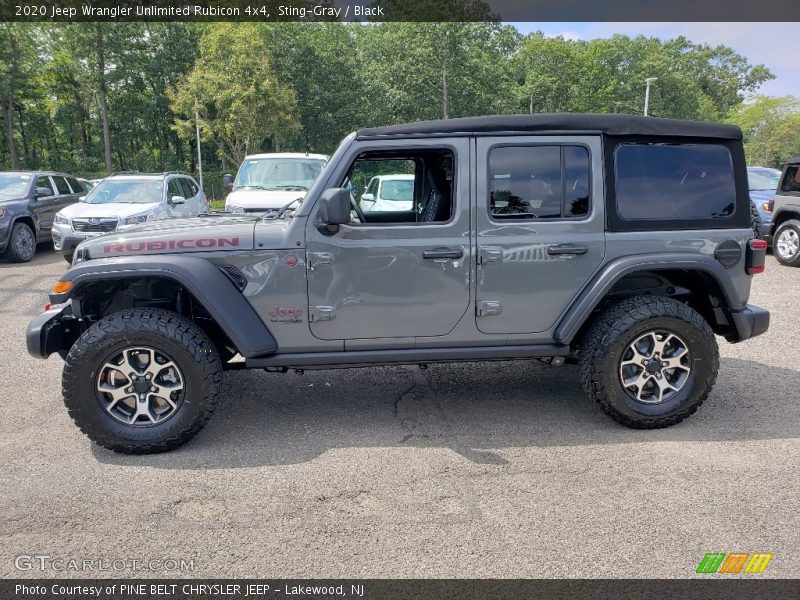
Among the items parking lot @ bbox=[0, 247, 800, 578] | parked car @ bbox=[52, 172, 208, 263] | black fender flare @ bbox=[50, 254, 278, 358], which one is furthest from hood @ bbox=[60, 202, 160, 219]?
black fender flare @ bbox=[50, 254, 278, 358]

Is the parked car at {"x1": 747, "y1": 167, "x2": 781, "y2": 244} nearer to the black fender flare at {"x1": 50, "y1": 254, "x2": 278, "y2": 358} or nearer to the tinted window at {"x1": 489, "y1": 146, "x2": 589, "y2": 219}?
the tinted window at {"x1": 489, "y1": 146, "x2": 589, "y2": 219}

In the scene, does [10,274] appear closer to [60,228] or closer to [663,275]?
[60,228]

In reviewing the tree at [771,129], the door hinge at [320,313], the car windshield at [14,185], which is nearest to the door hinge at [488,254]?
the door hinge at [320,313]

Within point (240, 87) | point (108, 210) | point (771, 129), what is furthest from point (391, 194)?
point (771, 129)

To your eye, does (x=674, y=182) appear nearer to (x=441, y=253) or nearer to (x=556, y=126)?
(x=556, y=126)

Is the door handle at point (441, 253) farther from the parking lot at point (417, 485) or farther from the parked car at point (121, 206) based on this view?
the parked car at point (121, 206)

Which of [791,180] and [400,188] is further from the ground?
[400,188]

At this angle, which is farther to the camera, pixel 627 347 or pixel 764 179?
pixel 764 179

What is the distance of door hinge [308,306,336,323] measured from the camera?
381cm

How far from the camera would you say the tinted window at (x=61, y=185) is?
13.2 metres

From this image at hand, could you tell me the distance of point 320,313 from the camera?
3812 millimetres

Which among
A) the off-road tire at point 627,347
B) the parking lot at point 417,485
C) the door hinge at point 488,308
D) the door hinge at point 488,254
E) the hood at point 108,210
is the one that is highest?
the door hinge at point 488,254

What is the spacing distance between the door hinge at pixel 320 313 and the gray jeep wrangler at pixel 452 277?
0.04ft
